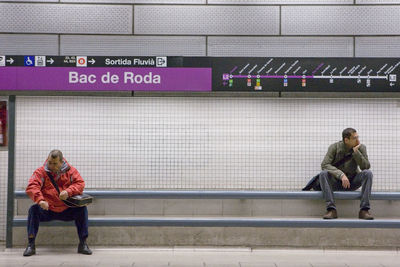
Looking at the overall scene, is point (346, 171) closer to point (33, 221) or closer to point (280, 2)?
point (280, 2)

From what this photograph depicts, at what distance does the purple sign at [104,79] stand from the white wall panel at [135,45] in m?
0.34

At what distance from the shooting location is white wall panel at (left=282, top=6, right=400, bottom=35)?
287 inches

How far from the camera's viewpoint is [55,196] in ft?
20.6

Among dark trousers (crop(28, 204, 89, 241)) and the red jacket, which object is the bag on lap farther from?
dark trousers (crop(28, 204, 89, 241))

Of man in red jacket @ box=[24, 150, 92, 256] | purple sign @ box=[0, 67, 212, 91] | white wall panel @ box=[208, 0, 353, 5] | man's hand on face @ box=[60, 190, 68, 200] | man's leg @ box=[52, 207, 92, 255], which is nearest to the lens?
man's hand on face @ box=[60, 190, 68, 200]

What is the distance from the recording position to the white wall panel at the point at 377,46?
7266 millimetres

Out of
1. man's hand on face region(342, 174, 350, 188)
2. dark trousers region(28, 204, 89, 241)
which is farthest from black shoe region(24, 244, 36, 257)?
man's hand on face region(342, 174, 350, 188)

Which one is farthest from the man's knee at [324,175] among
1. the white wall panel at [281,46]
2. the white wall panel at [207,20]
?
the white wall panel at [207,20]

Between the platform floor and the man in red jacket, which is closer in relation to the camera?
the platform floor

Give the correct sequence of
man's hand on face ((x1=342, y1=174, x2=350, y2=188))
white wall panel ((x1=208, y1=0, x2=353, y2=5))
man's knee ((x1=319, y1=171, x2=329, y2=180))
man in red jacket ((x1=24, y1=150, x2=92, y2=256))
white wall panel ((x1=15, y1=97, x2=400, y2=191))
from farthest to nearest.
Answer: white wall panel ((x1=208, y1=0, x2=353, y2=5)) → white wall panel ((x1=15, y1=97, x2=400, y2=191)) → man's knee ((x1=319, y1=171, x2=329, y2=180)) → man's hand on face ((x1=342, y1=174, x2=350, y2=188)) → man in red jacket ((x1=24, y1=150, x2=92, y2=256))

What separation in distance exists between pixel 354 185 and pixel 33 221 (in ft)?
15.6

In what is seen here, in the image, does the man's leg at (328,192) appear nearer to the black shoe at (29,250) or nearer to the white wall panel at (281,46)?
the white wall panel at (281,46)

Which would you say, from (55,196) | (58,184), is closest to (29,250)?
(55,196)

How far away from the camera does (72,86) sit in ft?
23.3
